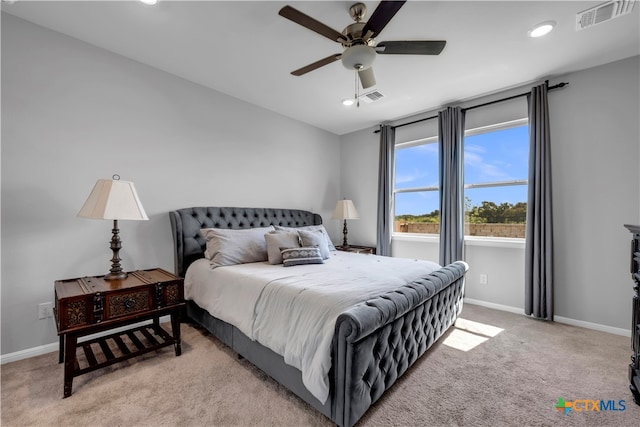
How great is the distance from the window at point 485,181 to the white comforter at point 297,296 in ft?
5.33

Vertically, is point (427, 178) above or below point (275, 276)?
above

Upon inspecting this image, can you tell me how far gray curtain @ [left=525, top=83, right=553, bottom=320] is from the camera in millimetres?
3010

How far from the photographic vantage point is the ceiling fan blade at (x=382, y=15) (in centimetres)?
153

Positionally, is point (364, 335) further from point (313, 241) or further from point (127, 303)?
point (127, 303)

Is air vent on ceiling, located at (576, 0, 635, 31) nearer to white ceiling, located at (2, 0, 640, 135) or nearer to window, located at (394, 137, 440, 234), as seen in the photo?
white ceiling, located at (2, 0, 640, 135)

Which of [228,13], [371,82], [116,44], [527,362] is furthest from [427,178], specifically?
[116,44]

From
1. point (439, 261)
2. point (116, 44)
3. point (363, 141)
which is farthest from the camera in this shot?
point (363, 141)

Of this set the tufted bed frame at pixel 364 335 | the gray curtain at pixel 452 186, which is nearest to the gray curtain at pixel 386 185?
the gray curtain at pixel 452 186

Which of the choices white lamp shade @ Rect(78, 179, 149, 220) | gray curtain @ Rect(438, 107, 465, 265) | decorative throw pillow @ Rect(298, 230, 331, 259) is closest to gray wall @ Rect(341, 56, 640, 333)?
gray curtain @ Rect(438, 107, 465, 265)

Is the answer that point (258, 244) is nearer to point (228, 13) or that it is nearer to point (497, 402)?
point (228, 13)

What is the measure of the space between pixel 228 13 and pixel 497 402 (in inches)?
132

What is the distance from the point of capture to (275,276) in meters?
2.16

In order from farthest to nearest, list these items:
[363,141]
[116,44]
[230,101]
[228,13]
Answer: [363,141]
[230,101]
[116,44]
[228,13]

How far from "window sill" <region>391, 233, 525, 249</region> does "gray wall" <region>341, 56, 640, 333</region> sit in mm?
61
